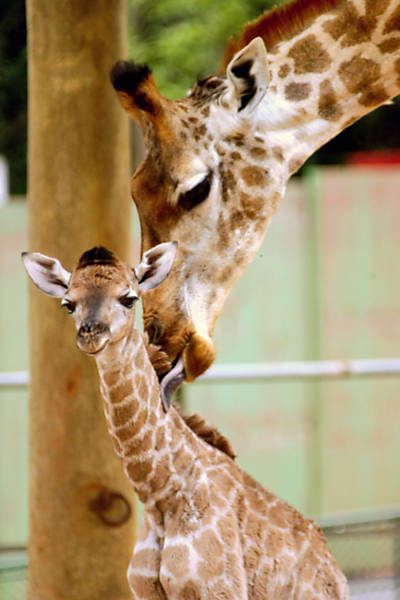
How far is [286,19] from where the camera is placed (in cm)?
276

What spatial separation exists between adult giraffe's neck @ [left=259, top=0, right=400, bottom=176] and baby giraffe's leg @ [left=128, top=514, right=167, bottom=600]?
122 cm

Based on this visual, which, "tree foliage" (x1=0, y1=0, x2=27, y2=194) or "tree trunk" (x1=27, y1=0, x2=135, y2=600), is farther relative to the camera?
"tree foliage" (x1=0, y1=0, x2=27, y2=194)

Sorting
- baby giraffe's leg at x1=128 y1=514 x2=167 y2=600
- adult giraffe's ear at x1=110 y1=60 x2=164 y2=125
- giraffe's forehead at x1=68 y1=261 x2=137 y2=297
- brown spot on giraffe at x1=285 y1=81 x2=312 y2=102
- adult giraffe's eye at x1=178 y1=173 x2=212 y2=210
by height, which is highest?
brown spot on giraffe at x1=285 y1=81 x2=312 y2=102

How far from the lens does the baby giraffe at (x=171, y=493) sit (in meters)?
2.03

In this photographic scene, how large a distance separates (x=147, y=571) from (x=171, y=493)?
200 millimetres

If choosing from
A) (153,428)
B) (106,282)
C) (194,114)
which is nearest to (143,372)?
(153,428)

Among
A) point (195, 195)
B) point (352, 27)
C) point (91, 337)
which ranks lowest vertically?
point (91, 337)

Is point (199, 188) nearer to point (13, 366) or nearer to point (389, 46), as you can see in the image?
Result: point (389, 46)

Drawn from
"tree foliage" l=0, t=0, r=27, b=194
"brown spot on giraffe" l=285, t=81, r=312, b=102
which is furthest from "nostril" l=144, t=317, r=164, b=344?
"tree foliage" l=0, t=0, r=27, b=194

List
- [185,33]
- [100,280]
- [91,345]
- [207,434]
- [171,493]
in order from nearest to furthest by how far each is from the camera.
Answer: [91,345] < [100,280] < [171,493] < [207,434] < [185,33]

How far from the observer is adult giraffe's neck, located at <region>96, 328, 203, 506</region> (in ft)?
7.03

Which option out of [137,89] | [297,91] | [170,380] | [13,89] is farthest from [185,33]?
[170,380]

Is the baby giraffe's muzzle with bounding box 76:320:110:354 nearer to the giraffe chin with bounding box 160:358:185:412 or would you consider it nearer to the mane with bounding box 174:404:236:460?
the giraffe chin with bounding box 160:358:185:412

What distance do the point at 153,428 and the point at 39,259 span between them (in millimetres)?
527
